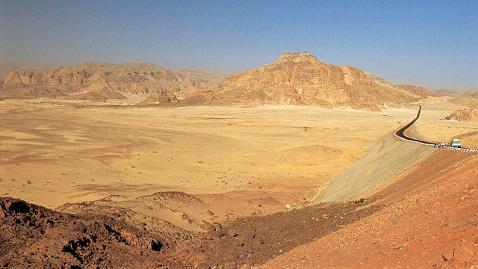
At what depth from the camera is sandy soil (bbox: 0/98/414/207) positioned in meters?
29.1

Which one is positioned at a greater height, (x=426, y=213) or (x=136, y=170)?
(x=426, y=213)

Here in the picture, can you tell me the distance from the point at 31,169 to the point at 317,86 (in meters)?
93.7

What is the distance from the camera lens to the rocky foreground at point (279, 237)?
10.2 m

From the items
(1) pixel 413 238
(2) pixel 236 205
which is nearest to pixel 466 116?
(2) pixel 236 205


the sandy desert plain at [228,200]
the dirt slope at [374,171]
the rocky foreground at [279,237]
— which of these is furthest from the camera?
the dirt slope at [374,171]

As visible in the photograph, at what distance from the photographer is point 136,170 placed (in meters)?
35.7

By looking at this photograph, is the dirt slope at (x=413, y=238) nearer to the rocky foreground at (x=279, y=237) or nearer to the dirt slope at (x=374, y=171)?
the rocky foreground at (x=279, y=237)

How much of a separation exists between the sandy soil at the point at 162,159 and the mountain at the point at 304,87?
43480 mm

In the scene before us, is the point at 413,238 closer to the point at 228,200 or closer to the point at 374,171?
the point at 228,200

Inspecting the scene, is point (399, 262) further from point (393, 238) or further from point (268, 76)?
point (268, 76)

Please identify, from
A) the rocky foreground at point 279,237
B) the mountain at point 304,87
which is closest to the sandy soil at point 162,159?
the rocky foreground at point 279,237

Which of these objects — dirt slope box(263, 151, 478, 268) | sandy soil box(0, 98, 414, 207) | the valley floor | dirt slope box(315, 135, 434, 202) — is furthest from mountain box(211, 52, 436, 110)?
dirt slope box(263, 151, 478, 268)

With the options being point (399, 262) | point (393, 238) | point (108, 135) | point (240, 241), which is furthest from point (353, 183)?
point (108, 135)

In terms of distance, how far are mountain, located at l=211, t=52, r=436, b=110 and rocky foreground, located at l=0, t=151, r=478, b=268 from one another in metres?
98.9
